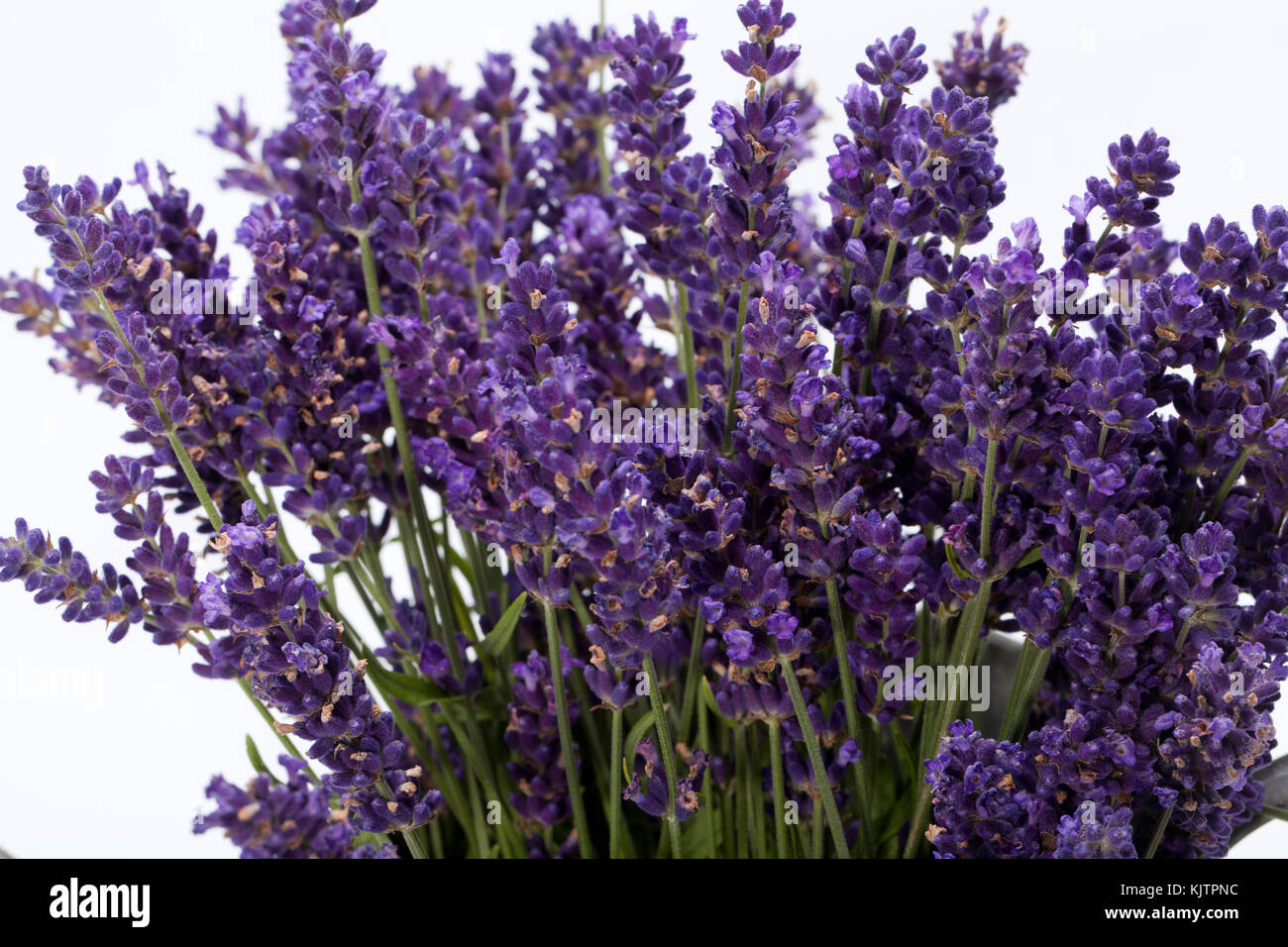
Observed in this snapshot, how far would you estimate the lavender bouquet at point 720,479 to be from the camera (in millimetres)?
664

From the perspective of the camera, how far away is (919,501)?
784 millimetres

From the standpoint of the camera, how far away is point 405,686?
2.72ft

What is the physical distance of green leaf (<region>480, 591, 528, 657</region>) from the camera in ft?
2.59

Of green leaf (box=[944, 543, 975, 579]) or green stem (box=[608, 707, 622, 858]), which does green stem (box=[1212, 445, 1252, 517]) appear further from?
green stem (box=[608, 707, 622, 858])

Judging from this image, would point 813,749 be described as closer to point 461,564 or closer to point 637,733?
point 637,733

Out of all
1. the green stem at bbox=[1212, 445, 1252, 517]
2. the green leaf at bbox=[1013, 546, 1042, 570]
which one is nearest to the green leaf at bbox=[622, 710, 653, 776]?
the green leaf at bbox=[1013, 546, 1042, 570]

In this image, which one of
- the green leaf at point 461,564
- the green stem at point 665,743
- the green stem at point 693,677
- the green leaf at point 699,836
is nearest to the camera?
the green stem at point 665,743

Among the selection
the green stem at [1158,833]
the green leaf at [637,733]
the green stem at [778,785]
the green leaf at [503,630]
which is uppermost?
the green leaf at [503,630]

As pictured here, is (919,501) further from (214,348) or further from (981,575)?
(214,348)

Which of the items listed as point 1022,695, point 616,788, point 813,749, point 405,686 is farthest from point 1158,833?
point 405,686

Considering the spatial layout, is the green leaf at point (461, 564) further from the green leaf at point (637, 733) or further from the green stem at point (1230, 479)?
the green stem at point (1230, 479)

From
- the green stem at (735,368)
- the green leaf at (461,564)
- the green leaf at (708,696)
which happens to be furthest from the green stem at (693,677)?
the green leaf at (461,564)

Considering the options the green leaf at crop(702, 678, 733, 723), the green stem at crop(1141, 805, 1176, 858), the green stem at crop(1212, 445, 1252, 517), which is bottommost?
the green stem at crop(1141, 805, 1176, 858)

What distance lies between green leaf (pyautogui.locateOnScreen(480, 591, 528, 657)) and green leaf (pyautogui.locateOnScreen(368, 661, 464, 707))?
0.14ft
